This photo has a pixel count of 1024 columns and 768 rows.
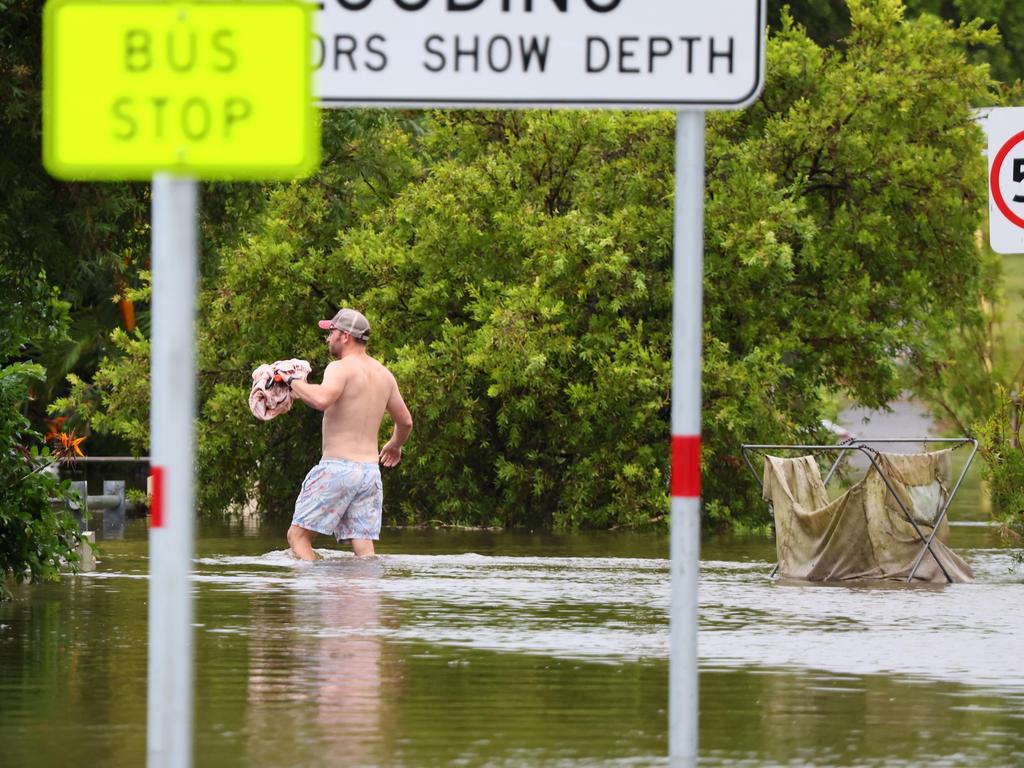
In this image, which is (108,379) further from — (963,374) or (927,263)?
(963,374)

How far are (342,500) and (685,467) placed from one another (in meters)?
10.4

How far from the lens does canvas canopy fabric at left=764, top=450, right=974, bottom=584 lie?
16.5 metres

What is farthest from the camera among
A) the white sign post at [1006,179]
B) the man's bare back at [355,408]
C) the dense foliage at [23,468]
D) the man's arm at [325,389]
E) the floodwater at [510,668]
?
the man's bare back at [355,408]

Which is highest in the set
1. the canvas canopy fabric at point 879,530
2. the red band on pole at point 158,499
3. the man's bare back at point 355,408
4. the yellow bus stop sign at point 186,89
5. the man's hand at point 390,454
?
the yellow bus stop sign at point 186,89

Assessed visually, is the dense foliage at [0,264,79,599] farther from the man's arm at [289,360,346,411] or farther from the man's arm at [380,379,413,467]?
the man's arm at [380,379,413,467]

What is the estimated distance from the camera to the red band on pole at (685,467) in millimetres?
7121

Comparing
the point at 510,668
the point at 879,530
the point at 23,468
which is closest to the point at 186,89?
the point at 510,668

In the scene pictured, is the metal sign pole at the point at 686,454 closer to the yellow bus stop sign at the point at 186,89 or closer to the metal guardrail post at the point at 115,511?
the yellow bus stop sign at the point at 186,89

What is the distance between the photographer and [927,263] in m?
24.4

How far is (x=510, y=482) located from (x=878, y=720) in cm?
1355

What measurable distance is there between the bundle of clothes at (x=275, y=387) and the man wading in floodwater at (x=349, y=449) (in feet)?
0.39

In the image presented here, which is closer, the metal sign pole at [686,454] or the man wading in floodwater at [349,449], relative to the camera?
the metal sign pole at [686,454]

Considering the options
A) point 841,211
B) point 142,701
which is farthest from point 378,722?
point 841,211

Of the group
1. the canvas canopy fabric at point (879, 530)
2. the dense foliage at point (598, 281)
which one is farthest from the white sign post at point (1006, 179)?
the dense foliage at point (598, 281)
